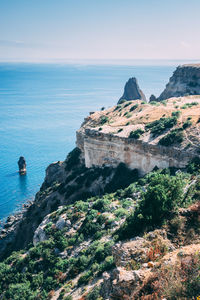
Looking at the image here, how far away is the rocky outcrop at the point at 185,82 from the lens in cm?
7738

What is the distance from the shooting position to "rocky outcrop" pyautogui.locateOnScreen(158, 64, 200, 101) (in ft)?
254

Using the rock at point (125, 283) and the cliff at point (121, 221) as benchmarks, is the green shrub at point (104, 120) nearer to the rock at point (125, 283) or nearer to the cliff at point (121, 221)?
the cliff at point (121, 221)

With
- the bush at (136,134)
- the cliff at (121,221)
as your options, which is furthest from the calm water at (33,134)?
the bush at (136,134)

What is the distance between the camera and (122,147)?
39.5 m

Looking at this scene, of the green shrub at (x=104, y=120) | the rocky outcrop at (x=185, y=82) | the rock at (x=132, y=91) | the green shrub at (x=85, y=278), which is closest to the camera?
the green shrub at (x=85, y=278)

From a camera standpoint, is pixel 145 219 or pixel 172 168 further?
pixel 172 168

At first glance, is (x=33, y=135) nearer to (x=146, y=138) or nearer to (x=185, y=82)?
(x=185, y=82)

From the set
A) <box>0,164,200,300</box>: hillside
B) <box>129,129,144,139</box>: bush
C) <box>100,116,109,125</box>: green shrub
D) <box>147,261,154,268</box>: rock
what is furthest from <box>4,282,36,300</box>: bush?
<box>100,116,109,125</box>: green shrub

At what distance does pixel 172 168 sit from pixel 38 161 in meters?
59.1

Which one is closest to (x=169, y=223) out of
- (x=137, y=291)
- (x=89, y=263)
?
(x=137, y=291)

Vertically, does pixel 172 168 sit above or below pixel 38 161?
above

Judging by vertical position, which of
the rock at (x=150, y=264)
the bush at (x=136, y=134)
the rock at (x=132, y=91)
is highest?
the rock at (x=132, y=91)

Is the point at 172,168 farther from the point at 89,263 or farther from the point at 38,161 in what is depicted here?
the point at 38,161

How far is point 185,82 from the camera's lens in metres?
81.1
